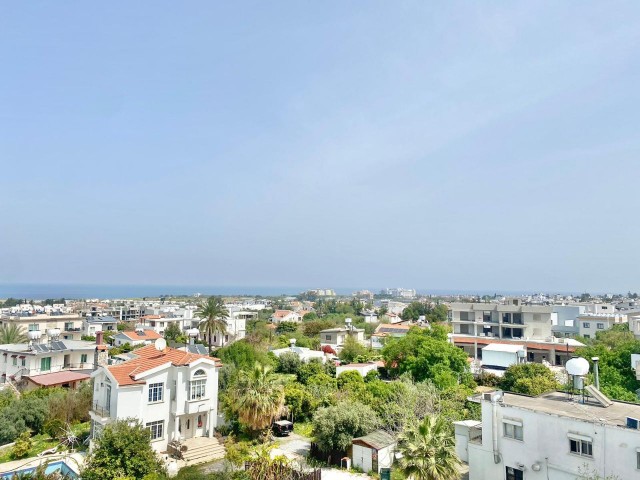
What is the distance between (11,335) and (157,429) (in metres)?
42.0

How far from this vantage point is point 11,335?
57.3 m

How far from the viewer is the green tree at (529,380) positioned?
35.3m

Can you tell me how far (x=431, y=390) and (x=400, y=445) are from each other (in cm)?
1733

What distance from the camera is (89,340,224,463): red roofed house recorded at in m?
25.3

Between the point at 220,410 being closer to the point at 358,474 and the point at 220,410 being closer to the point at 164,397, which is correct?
the point at 164,397

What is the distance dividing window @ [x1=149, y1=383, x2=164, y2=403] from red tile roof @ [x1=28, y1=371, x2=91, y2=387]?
61.1ft

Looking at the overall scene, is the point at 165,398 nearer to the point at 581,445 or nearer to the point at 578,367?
the point at 581,445

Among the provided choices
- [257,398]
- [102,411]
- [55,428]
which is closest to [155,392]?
[102,411]

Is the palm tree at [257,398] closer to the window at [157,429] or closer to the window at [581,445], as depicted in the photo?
the window at [157,429]

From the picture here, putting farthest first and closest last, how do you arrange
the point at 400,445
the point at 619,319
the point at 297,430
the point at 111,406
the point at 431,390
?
the point at 619,319
the point at 431,390
the point at 297,430
the point at 111,406
the point at 400,445

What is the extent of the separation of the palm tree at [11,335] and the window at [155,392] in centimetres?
4144

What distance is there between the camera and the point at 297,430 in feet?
98.1

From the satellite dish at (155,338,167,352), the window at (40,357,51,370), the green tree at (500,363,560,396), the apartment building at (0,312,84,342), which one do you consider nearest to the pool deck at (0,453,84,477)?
the satellite dish at (155,338,167,352)

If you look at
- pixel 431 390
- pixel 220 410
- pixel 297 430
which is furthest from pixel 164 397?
pixel 431 390
